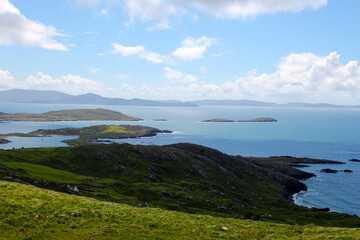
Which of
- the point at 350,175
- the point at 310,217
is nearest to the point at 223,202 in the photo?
the point at 310,217

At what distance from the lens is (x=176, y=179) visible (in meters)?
104

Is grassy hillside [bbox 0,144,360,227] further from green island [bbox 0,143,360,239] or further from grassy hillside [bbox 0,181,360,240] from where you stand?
grassy hillside [bbox 0,181,360,240]

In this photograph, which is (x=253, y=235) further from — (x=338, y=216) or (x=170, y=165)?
(x=170, y=165)

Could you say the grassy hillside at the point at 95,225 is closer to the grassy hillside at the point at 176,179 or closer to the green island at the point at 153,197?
the green island at the point at 153,197

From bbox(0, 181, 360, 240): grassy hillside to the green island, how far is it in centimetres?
9

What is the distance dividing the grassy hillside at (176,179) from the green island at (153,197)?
347 mm

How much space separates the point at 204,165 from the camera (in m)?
126

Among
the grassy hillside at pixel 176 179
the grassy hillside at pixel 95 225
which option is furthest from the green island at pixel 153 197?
the grassy hillside at pixel 176 179

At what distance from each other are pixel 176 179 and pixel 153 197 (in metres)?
33.9

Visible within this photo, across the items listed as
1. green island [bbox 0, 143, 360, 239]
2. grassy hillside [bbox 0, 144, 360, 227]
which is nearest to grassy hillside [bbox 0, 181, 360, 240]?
green island [bbox 0, 143, 360, 239]

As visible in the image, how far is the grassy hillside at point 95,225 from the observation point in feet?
73.4

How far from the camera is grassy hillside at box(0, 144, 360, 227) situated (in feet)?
225

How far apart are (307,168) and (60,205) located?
588 ft

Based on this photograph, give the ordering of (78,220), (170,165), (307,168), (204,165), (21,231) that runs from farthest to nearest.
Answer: (307,168)
(204,165)
(170,165)
(78,220)
(21,231)
